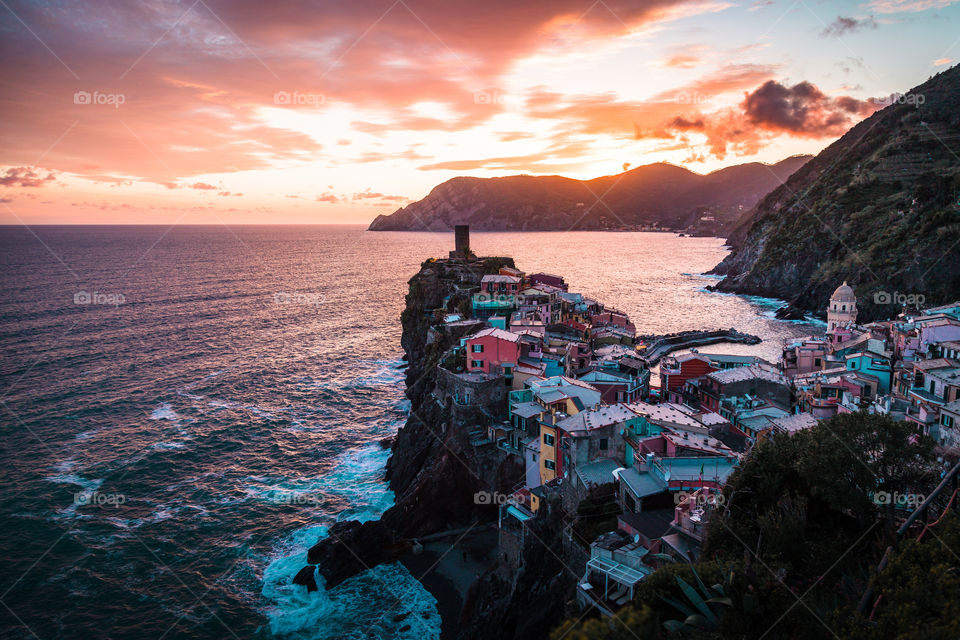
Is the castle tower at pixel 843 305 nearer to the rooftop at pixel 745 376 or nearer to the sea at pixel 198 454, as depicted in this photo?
the sea at pixel 198 454

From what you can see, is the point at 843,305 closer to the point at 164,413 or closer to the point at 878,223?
the point at 878,223

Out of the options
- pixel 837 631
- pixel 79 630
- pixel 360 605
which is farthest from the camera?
pixel 360 605

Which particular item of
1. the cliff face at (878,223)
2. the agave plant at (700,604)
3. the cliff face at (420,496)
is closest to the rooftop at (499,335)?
the cliff face at (420,496)

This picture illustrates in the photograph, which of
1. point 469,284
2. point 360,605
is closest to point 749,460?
point 360,605

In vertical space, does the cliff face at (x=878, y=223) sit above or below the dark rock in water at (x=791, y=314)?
above

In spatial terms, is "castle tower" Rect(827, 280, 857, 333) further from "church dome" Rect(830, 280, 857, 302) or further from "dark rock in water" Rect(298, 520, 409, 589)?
"dark rock in water" Rect(298, 520, 409, 589)

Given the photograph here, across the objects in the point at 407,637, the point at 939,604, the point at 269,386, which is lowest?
the point at 407,637

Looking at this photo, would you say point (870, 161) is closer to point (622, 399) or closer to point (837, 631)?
point (622, 399)
